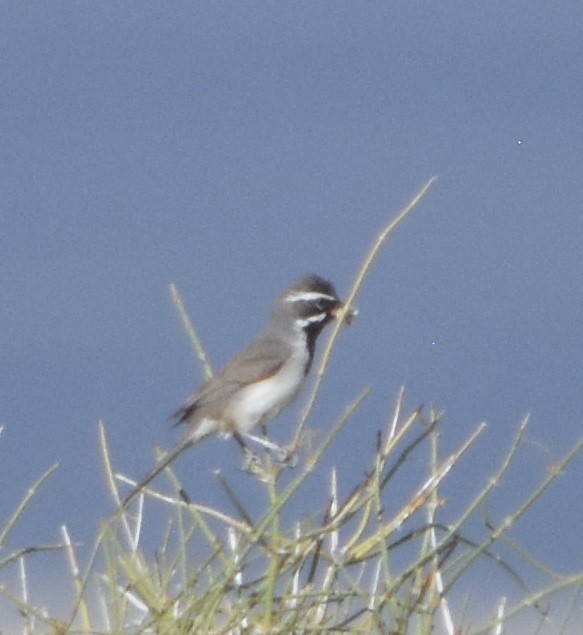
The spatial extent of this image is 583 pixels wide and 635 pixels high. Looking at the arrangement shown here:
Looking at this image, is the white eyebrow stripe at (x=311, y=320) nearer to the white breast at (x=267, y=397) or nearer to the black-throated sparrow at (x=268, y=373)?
the black-throated sparrow at (x=268, y=373)

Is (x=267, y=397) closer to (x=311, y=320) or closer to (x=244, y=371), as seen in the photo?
(x=244, y=371)


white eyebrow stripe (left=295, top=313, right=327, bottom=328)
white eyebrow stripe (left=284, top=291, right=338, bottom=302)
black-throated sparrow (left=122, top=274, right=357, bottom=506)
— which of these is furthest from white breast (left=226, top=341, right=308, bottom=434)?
white eyebrow stripe (left=284, top=291, right=338, bottom=302)

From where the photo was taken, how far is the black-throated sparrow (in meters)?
5.91

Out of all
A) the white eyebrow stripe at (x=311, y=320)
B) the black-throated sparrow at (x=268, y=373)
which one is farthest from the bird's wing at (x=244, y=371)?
the white eyebrow stripe at (x=311, y=320)

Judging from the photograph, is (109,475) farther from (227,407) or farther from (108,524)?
(227,407)

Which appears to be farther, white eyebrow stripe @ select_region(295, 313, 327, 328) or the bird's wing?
white eyebrow stripe @ select_region(295, 313, 327, 328)

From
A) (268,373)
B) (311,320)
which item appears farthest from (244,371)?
(311,320)

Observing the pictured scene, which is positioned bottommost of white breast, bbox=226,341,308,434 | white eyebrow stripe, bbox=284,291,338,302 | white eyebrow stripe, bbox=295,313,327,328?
white breast, bbox=226,341,308,434

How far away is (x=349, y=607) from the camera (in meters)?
1.96

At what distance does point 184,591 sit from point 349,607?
0.84 feet

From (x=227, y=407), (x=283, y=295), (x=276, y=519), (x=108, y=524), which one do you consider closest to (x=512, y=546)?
(x=276, y=519)

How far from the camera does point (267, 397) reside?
607cm

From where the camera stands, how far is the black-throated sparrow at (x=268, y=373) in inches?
233

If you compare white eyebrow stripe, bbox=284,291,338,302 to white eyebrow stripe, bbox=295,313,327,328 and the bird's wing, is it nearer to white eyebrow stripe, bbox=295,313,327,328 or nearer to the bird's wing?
white eyebrow stripe, bbox=295,313,327,328
